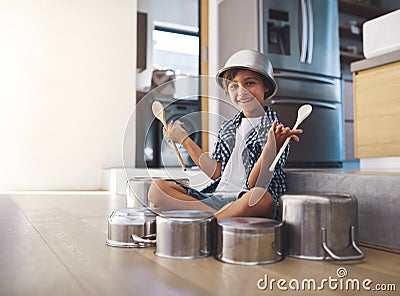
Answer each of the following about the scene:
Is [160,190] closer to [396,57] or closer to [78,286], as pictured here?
[78,286]

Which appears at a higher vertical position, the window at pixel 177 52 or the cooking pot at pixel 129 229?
the window at pixel 177 52

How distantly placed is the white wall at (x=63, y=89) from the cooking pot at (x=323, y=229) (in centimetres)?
254

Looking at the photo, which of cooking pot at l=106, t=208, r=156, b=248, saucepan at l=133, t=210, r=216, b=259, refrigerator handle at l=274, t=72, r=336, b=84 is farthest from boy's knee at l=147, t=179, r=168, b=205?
refrigerator handle at l=274, t=72, r=336, b=84

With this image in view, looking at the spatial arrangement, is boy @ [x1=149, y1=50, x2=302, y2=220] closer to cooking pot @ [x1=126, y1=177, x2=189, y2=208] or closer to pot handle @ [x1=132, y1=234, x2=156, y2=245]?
cooking pot @ [x1=126, y1=177, x2=189, y2=208]

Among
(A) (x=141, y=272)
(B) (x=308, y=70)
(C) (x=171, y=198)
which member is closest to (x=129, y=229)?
(C) (x=171, y=198)

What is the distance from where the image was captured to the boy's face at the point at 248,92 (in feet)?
3.45

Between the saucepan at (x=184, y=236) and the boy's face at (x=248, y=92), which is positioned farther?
the boy's face at (x=248, y=92)

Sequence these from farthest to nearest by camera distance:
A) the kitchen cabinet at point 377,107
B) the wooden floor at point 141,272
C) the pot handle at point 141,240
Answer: the kitchen cabinet at point 377,107
the pot handle at point 141,240
the wooden floor at point 141,272

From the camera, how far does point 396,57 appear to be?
59.8 inches

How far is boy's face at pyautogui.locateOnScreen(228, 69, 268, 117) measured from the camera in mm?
1051

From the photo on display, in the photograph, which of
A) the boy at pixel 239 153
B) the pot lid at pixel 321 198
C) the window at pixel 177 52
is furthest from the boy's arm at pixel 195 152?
the window at pixel 177 52

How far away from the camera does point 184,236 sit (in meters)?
0.85

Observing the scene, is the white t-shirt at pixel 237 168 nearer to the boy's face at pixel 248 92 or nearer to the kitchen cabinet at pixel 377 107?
the boy's face at pixel 248 92

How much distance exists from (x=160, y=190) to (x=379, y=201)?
56cm
